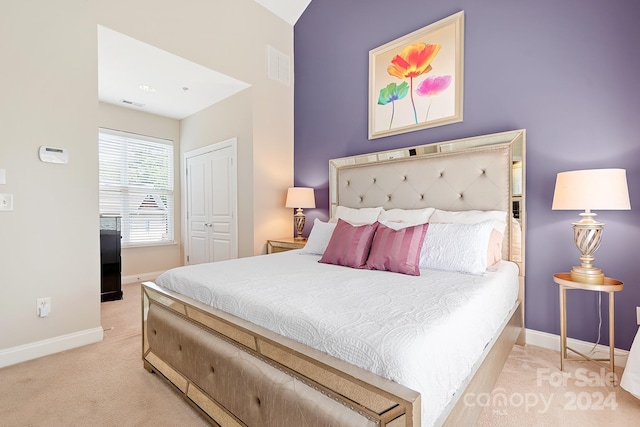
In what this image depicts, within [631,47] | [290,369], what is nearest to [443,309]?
[290,369]

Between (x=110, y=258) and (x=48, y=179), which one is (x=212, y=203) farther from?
(x=48, y=179)

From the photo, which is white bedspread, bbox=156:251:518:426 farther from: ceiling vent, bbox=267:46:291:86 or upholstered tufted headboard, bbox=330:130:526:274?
ceiling vent, bbox=267:46:291:86

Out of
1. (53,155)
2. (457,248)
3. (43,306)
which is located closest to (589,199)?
(457,248)

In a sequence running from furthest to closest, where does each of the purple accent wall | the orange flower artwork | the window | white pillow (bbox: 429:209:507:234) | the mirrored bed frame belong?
the window, the orange flower artwork, white pillow (bbox: 429:209:507:234), the purple accent wall, the mirrored bed frame

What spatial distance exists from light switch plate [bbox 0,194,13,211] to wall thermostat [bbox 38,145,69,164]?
13.0 inches

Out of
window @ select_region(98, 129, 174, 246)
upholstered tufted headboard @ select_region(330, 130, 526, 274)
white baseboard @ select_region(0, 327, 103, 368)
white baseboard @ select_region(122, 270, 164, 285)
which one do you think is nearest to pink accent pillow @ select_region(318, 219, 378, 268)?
upholstered tufted headboard @ select_region(330, 130, 526, 274)

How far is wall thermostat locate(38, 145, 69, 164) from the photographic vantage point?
7.41 feet

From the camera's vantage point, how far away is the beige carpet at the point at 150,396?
1536 mm

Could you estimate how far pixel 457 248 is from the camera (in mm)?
2000

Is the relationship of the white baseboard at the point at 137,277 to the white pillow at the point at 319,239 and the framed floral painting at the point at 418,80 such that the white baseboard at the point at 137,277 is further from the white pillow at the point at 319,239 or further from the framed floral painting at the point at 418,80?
the framed floral painting at the point at 418,80

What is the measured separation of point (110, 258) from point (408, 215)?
11.3ft

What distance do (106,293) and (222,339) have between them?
3003 mm

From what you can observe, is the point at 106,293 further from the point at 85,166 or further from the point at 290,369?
the point at 290,369

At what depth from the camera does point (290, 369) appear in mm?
1111
